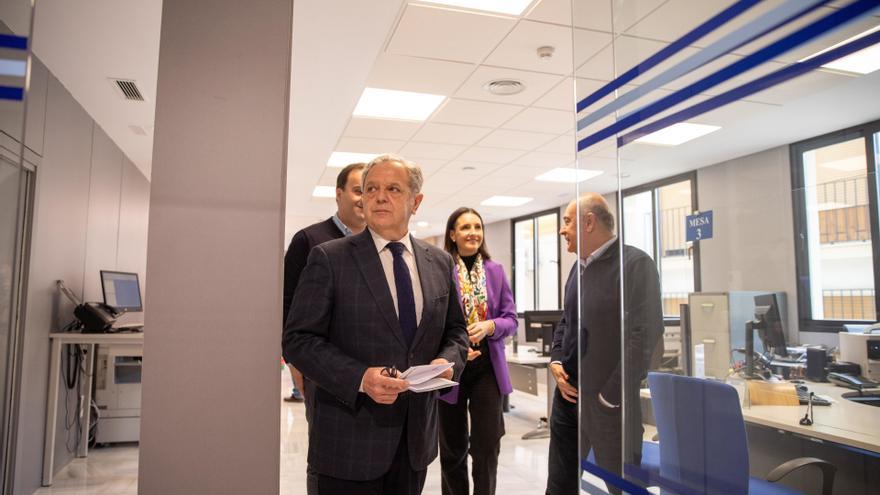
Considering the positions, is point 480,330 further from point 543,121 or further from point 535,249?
point 535,249

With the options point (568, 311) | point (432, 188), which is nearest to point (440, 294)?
point (568, 311)

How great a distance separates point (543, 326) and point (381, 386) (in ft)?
15.4

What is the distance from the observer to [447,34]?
346cm

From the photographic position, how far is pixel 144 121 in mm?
5070

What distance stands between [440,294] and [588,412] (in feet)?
1.87

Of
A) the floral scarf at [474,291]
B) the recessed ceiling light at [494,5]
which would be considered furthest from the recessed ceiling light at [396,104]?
the floral scarf at [474,291]

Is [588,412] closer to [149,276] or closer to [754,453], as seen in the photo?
[754,453]

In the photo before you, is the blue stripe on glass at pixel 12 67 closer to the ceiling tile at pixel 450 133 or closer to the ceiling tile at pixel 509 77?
the ceiling tile at pixel 509 77

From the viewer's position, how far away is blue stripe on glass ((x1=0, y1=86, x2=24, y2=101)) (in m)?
1.25

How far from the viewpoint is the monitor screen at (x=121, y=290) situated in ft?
16.3

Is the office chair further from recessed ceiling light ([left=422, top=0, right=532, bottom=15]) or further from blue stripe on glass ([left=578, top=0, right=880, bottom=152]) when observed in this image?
recessed ceiling light ([left=422, top=0, right=532, bottom=15])

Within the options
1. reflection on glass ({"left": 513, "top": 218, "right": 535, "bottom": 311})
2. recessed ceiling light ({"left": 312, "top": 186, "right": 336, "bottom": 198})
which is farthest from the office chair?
reflection on glass ({"left": 513, "top": 218, "right": 535, "bottom": 311})

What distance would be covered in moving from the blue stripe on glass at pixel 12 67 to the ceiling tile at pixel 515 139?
4507 mm

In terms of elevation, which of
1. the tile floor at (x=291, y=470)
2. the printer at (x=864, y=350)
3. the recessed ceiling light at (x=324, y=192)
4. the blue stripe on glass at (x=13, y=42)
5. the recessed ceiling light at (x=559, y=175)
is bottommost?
the tile floor at (x=291, y=470)
